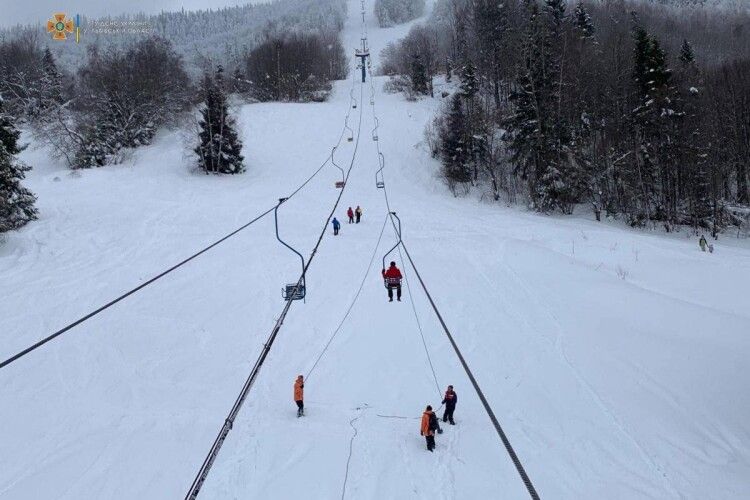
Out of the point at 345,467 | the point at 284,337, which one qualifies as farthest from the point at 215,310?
the point at 345,467

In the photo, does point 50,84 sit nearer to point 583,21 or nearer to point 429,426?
point 583,21

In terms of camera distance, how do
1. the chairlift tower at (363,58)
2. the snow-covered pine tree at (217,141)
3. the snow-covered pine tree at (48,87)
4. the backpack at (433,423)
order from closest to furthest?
1. the backpack at (433,423)
2. the snow-covered pine tree at (217,141)
3. the snow-covered pine tree at (48,87)
4. the chairlift tower at (363,58)

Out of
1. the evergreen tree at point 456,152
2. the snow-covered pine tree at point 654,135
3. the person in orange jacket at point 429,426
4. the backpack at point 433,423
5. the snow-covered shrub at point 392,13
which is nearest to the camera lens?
the person in orange jacket at point 429,426

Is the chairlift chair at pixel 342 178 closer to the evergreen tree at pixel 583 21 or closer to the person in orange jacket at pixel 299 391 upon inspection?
the evergreen tree at pixel 583 21

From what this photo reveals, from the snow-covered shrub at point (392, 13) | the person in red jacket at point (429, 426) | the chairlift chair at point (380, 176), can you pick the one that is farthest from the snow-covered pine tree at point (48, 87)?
the snow-covered shrub at point (392, 13)

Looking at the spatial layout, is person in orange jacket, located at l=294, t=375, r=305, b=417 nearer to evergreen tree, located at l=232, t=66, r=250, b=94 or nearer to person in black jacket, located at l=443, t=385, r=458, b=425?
person in black jacket, located at l=443, t=385, r=458, b=425
